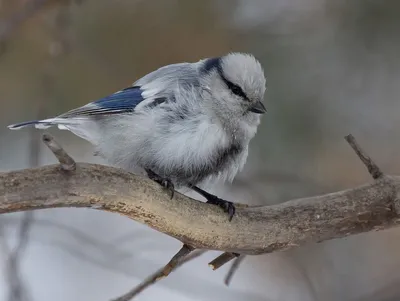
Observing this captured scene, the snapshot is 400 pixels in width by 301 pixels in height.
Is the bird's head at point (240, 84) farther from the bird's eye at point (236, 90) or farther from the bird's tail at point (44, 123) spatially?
the bird's tail at point (44, 123)

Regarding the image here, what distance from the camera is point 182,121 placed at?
128 cm

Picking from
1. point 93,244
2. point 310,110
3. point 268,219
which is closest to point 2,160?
point 93,244

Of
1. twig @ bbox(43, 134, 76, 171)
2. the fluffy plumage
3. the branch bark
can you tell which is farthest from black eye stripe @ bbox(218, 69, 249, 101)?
twig @ bbox(43, 134, 76, 171)

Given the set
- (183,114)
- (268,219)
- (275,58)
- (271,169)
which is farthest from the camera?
(275,58)

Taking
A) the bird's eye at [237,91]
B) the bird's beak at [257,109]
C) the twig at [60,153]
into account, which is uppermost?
the bird's eye at [237,91]

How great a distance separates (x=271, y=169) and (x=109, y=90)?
642 mm

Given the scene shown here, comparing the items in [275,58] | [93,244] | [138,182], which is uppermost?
[275,58]

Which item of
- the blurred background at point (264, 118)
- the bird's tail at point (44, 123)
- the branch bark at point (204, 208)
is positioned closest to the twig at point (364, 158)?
the branch bark at point (204, 208)

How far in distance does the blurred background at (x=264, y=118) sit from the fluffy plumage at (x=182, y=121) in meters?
0.65

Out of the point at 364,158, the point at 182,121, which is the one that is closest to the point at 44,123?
the point at 182,121

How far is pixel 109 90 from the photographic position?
7.38 ft

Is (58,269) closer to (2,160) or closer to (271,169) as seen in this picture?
(2,160)

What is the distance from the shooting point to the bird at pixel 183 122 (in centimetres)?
Result: 128

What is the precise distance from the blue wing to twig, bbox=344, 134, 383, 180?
17.9 inches
